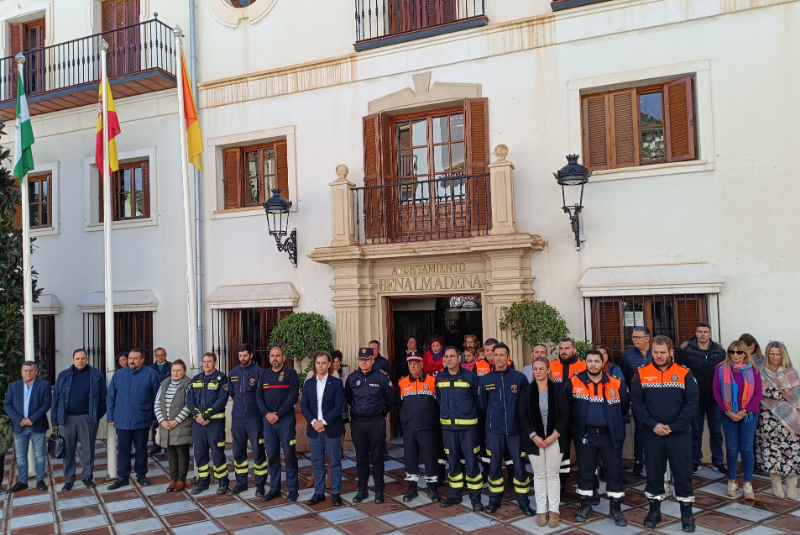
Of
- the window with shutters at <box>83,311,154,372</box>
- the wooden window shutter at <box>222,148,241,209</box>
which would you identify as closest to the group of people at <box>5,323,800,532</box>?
the window with shutters at <box>83,311,154,372</box>

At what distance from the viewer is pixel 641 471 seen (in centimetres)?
812

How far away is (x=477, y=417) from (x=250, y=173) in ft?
22.4

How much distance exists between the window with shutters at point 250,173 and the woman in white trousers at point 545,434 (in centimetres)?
673

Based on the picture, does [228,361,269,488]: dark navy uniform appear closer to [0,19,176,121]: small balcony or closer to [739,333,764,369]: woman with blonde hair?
[739,333,764,369]: woman with blonde hair

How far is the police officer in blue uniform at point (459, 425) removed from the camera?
23.3 feet

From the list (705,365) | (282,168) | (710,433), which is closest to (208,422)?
(282,168)

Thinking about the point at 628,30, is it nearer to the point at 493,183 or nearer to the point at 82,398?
the point at 493,183

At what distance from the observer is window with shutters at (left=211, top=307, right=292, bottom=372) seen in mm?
11336

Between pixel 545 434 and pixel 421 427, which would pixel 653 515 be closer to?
pixel 545 434

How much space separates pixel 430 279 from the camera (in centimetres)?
1016

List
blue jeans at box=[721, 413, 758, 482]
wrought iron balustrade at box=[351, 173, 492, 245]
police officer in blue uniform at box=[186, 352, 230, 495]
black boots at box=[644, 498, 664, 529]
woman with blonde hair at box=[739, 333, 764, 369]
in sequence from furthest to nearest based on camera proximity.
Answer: wrought iron balustrade at box=[351, 173, 492, 245]
police officer in blue uniform at box=[186, 352, 230, 495]
woman with blonde hair at box=[739, 333, 764, 369]
blue jeans at box=[721, 413, 758, 482]
black boots at box=[644, 498, 664, 529]

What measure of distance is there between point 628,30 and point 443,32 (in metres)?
2.74

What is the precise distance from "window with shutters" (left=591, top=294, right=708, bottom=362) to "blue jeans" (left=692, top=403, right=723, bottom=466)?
3.58 ft

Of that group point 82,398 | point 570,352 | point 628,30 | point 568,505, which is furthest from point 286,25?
point 568,505
